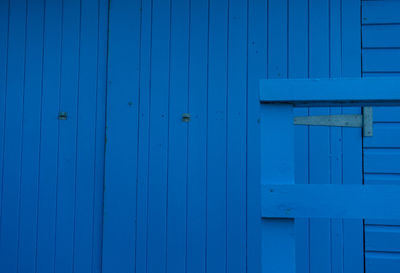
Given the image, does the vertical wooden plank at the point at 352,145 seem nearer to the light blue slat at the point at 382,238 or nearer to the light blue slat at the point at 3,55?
the light blue slat at the point at 382,238

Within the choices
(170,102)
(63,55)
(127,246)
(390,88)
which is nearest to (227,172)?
(170,102)

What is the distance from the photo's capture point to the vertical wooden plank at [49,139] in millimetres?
2732

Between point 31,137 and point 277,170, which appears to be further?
point 31,137

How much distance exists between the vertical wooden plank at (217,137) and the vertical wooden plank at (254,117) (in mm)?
158

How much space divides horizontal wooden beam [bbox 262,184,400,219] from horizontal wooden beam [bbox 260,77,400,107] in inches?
8.0

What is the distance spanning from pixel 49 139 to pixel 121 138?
1.68 ft

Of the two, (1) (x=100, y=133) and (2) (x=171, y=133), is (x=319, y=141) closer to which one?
(2) (x=171, y=133)

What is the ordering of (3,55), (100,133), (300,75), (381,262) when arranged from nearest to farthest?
(381,262), (300,75), (100,133), (3,55)

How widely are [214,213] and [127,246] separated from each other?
0.62m

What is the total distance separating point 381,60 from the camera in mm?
2580

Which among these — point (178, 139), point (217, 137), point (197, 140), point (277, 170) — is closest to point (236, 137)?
→ point (217, 137)

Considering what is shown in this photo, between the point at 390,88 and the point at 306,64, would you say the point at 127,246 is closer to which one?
the point at 306,64

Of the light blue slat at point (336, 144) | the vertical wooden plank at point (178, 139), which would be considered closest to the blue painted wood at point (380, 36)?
the light blue slat at point (336, 144)

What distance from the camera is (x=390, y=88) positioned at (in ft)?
3.05
